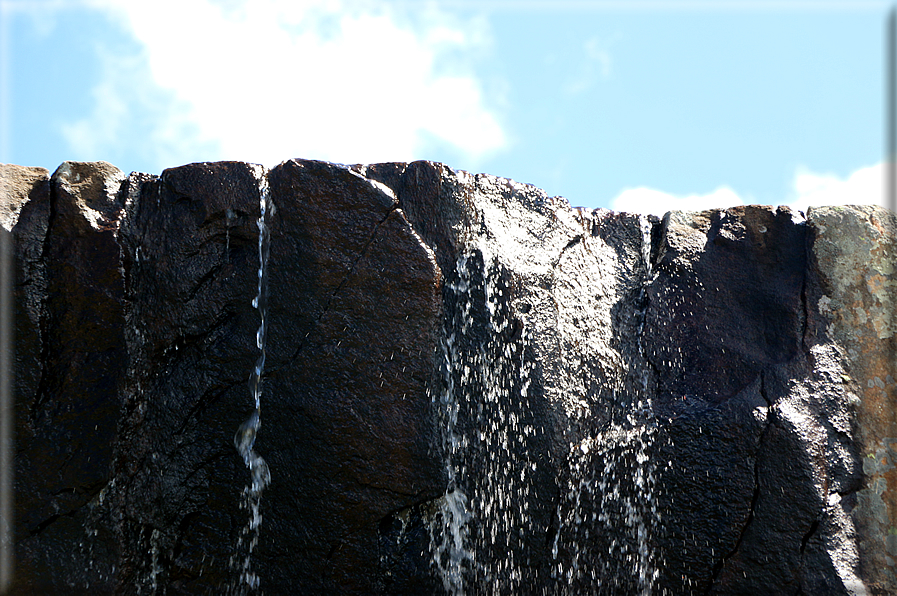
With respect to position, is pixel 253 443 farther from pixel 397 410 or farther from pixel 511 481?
pixel 511 481

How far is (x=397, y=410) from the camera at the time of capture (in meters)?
3.06

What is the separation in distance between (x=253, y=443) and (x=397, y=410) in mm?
676

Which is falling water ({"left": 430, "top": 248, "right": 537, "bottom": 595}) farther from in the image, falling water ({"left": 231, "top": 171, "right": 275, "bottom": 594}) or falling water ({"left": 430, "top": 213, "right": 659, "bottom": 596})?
falling water ({"left": 231, "top": 171, "right": 275, "bottom": 594})

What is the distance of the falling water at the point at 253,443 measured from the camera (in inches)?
120

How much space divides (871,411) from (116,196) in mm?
3858

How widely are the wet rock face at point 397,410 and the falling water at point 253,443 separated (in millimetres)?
27

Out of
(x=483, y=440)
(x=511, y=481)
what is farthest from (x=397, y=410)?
(x=511, y=481)

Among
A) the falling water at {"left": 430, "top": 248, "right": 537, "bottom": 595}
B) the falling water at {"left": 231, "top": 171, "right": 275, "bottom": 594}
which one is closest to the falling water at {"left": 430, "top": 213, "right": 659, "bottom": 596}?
the falling water at {"left": 430, "top": 248, "right": 537, "bottom": 595}

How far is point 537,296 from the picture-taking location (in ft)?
10.7

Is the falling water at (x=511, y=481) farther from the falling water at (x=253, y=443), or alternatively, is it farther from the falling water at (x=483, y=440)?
the falling water at (x=253, y=443)

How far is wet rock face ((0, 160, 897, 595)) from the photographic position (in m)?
3.04

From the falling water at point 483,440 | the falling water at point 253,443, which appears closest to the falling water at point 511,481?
the falling water at point 483,440

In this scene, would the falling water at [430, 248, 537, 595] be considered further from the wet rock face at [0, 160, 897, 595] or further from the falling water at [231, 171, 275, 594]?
the falling water at [231, 171, 275, 594]

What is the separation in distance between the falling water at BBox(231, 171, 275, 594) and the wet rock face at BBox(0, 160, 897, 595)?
1.1 inches
